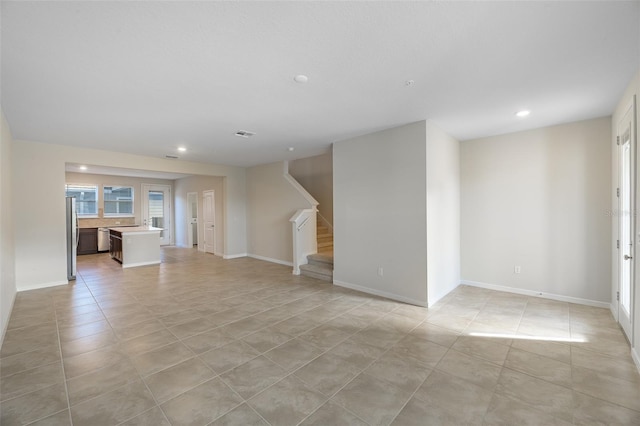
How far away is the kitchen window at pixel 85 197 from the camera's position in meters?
8.68

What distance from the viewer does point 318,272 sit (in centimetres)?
546

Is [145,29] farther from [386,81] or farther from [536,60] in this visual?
[536,60]

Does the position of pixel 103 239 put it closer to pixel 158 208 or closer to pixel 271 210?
pixel 158 208

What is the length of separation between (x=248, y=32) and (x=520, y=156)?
436cm

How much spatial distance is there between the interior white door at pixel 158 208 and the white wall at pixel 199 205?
345 mm

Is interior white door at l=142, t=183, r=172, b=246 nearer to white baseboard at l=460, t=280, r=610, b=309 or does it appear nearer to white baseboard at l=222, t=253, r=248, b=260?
white baseboard at l=222, t=253, r=248, b=260

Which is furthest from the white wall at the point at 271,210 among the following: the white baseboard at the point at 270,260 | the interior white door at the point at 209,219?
the interior white door at the point at 209,219

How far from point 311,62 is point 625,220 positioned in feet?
12.6

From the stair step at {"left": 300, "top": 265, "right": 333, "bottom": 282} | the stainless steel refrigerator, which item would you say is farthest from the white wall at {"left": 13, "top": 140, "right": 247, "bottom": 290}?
the stair step at {"left": 300, "top": 265, "right": 333, "bottom": 282}

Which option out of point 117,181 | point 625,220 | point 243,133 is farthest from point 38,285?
point 625,220

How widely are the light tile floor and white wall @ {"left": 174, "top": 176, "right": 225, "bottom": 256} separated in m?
4.07

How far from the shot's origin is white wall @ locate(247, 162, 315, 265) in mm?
6766

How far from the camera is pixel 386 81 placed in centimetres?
259

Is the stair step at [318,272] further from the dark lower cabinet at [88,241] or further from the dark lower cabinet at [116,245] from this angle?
the dark lower cabinet at [88,241]
